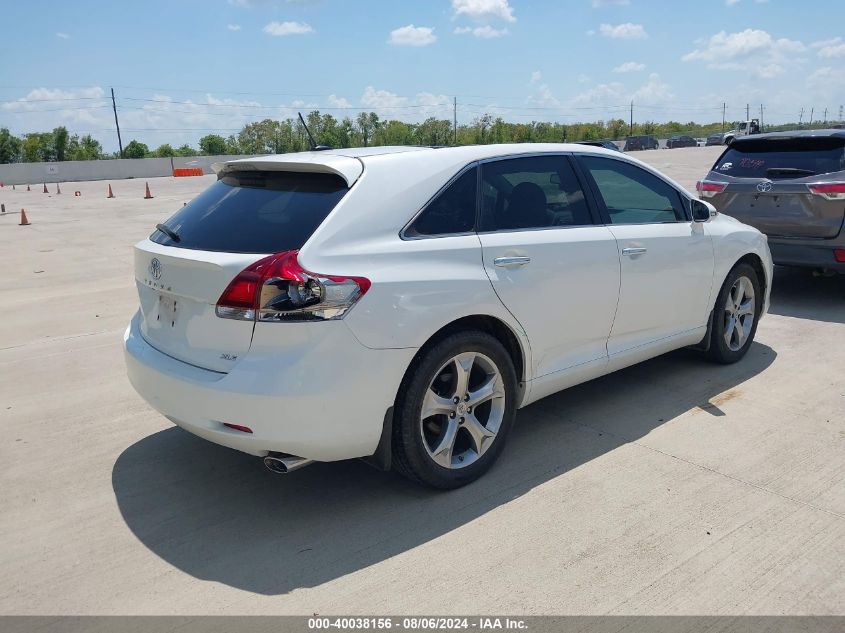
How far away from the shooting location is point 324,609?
9.38 ft

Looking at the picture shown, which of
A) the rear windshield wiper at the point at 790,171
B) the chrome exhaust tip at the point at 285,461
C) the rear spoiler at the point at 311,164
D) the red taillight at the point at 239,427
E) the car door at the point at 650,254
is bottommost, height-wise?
the chrome exhaust tip at the point at 285,461

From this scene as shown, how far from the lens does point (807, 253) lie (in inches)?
285

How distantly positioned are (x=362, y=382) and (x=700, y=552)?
165cm

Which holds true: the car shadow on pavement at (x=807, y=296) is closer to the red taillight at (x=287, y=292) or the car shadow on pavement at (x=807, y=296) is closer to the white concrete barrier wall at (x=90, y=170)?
the red taillight at (x=287, y=292)

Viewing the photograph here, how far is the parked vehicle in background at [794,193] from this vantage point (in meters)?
7.07

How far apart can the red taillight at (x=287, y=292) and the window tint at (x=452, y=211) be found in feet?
1.83

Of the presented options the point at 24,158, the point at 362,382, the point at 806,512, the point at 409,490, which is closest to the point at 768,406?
the point at 806,512

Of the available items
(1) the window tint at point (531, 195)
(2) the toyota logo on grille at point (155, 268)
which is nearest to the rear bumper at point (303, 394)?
(2) the toyota logo on grille at point (155, 268)

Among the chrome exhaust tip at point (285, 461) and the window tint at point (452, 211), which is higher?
the window tint at point (452, 211)

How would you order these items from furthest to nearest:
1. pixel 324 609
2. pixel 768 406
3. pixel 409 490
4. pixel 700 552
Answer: pixel 768 406 → pixel 409 490 → pixel 700 552 → pixel 324 609

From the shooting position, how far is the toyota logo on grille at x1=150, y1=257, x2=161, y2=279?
12.0 feet

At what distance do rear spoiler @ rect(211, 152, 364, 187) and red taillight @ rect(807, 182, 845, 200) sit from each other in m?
5.37

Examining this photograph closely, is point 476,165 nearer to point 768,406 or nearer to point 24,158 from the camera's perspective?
point 768,406

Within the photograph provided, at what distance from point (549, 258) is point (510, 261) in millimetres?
305
